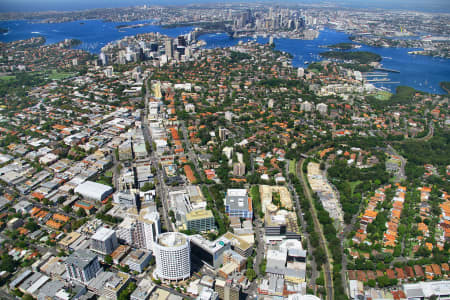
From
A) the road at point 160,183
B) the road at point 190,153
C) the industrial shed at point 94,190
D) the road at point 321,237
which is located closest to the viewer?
the road at point 321,237

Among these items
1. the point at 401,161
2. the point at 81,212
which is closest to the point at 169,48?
the point at 401,161

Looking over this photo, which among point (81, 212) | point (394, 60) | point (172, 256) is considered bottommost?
point (81, 212)

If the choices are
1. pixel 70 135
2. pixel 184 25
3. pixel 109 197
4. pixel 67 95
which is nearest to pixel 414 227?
pixel 109 197

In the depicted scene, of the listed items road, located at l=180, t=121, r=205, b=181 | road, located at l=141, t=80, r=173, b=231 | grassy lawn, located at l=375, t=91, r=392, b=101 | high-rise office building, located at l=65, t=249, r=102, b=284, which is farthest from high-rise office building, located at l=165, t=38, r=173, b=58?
high-rise office building, located at l=65, t=249, r=102, b=284

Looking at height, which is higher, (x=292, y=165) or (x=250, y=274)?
(x=292, y=165)

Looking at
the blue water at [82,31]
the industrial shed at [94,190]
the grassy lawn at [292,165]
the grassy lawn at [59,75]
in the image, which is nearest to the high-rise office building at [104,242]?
the industrial shed at [94,190]

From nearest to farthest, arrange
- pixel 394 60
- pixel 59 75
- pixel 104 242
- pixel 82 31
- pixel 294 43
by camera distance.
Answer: pixel 104 242, pixel 59 75, pixel 394 60, pixel 294 43, pixel 82 31

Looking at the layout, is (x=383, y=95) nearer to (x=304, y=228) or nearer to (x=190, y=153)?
(x=190, y=153)

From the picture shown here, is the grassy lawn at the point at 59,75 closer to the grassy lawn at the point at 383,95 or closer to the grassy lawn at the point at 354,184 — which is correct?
the grassy lawn at the point at 354,184

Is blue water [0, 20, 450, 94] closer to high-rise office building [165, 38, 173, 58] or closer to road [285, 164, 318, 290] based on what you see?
high-rise office building [165, 38, 173, 58]
